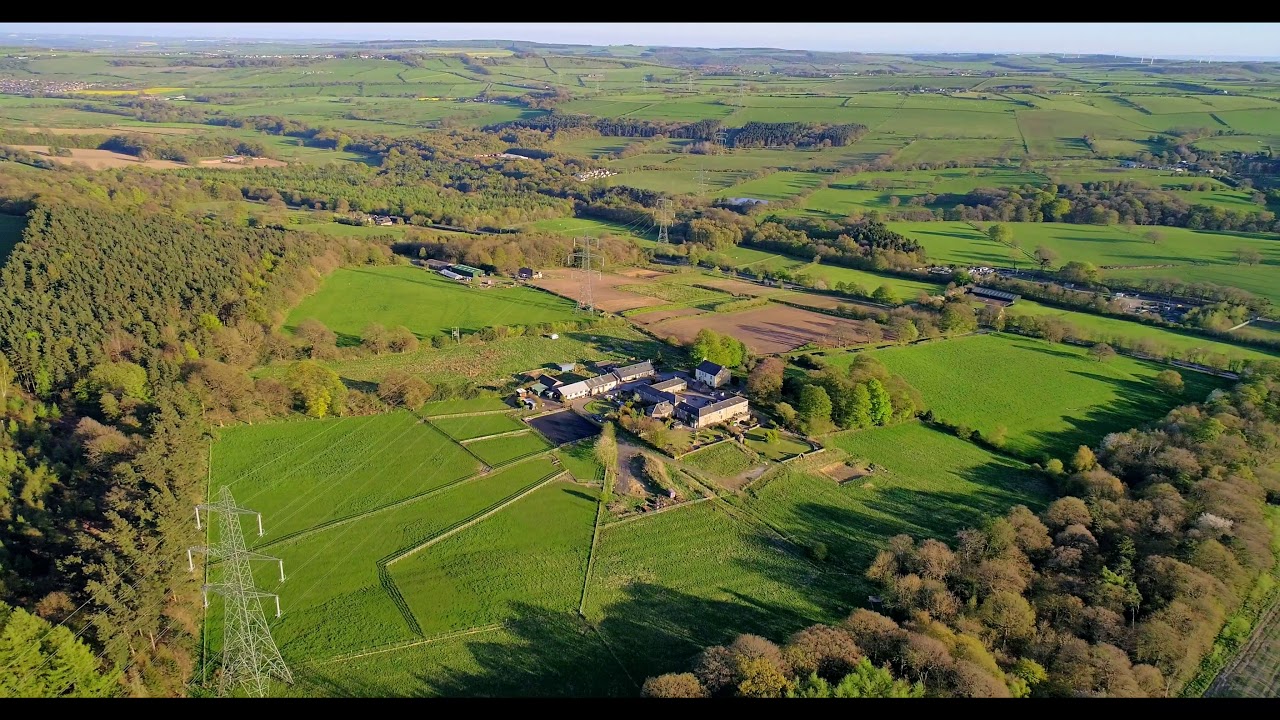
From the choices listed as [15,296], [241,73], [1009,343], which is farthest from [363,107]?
[1009,343]

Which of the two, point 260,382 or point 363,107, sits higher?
point 363,107

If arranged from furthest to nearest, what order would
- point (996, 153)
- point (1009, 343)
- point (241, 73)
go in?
1. point (241, 73)
2. point (996, 153)
3. point (1009, 343)

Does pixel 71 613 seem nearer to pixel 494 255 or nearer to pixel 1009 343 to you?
pixel 494 255

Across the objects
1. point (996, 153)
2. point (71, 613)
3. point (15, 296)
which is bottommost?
point (71, 613)

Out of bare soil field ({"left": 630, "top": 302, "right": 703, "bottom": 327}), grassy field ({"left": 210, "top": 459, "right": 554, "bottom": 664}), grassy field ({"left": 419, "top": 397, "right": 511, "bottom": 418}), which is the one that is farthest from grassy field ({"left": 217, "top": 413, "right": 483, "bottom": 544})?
bare soil field ({"left": 630, "top": 302, "right": 703, "bottom": 327})

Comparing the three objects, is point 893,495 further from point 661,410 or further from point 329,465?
point 329,465

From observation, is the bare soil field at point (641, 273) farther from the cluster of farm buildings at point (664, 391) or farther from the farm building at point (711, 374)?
the farm building at point (711, 374)

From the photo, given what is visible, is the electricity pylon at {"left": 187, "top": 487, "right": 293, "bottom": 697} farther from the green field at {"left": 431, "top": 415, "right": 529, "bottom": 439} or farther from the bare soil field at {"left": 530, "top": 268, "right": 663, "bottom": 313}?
the bare soil field at {"left": 530, "top": 268, "right": 663, "bottom": 313}
